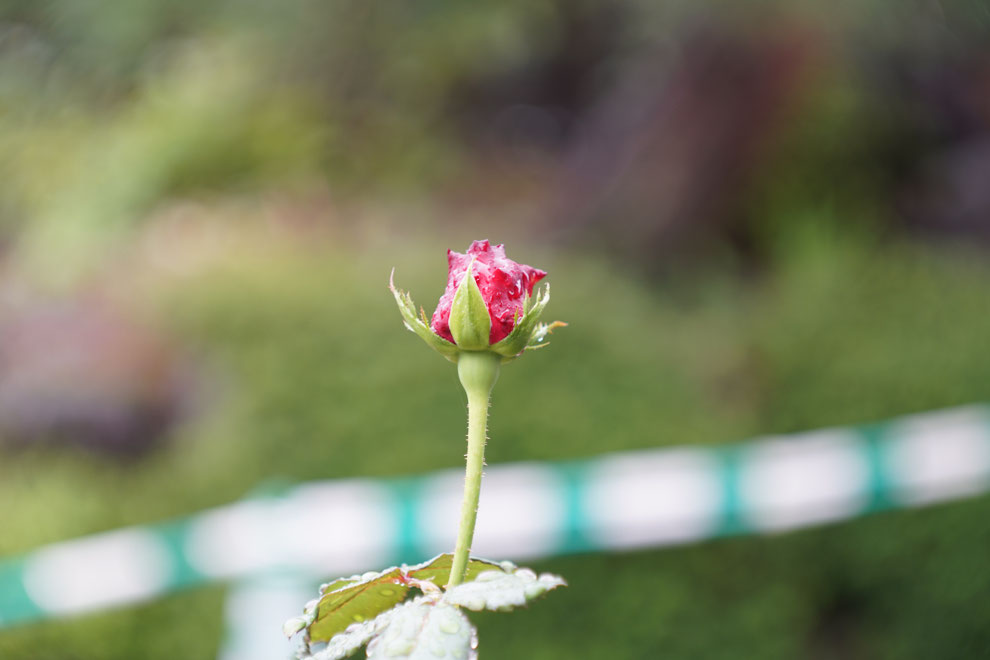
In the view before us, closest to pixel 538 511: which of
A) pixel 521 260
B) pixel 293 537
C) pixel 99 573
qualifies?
pixel 293 537

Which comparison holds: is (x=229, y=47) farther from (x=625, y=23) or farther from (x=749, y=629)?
(x=749, y=629)

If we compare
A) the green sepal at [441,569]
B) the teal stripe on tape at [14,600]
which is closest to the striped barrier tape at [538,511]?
the teal stripe on tape at [14,600]

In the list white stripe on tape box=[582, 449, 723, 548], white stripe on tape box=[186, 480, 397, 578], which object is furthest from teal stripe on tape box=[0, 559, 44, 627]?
white stripe on tape box=[582, 449, 723, 548]

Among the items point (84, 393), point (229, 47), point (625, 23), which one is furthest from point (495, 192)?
point (84, 393)

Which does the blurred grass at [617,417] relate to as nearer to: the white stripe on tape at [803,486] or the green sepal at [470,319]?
the white stripe on tape at [803,486]

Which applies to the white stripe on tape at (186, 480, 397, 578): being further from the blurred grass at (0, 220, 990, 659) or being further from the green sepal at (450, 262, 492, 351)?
the green sepal at (450, 262, 492, 351)

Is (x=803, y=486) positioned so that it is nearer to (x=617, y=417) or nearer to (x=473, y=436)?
(x=617, y=417)
